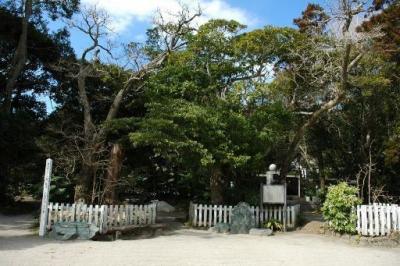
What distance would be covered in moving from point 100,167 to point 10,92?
26.8 ft

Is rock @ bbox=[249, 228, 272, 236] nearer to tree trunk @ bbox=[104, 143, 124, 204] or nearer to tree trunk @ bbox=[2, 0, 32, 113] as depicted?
tree trunk @ bbox=[104, 143, 124, 204]

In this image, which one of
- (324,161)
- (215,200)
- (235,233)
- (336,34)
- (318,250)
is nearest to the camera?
(318,250)

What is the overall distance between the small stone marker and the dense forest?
4.87ft

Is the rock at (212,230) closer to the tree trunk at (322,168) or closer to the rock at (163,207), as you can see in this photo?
the rock at (163,207)

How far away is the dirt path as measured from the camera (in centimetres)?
833

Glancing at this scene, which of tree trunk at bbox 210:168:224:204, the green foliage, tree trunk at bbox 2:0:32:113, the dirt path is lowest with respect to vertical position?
the dirt path

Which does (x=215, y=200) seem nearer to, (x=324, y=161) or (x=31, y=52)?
(x=324, y=161)

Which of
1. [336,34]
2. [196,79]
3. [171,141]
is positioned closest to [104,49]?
[196,79]

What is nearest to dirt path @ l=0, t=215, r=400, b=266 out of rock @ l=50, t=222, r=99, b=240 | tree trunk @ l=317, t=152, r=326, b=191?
rock @ l=50, t=222, r=99, b=240

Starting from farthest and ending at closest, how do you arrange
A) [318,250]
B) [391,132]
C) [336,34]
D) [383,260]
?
[391,132], [336,34], [318,250], [383,260]

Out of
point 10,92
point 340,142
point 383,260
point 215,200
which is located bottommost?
point 383,260

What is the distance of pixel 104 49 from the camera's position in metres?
20.2

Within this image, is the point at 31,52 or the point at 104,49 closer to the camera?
the point at 104,49

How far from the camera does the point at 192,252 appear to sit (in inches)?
372
